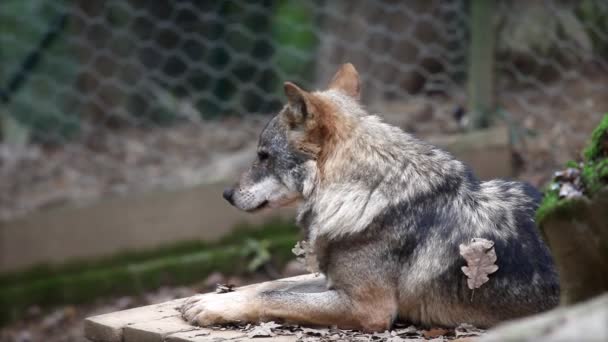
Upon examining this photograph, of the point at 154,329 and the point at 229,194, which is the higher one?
the point at 229,194

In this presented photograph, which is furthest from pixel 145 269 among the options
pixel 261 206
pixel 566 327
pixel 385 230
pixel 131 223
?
pixel 566 327

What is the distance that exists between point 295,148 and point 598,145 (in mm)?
1094

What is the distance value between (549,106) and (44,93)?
332 centimetres

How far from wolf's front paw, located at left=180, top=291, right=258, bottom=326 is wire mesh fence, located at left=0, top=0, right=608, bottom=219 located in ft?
8.23

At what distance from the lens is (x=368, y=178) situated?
289cm

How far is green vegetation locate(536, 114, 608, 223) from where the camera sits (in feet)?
6.63

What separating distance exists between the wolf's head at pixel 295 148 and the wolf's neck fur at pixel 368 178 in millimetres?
41

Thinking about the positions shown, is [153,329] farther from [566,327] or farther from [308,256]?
[566,327]

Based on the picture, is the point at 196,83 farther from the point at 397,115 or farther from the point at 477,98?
the point at 477,98

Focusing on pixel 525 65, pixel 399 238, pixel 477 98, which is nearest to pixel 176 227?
pixel 477 98

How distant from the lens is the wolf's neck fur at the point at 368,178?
2848 mm

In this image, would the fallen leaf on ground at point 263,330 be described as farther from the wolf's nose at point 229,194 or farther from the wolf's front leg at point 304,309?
the wolf's nose at point 229,194

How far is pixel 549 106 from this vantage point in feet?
17.8

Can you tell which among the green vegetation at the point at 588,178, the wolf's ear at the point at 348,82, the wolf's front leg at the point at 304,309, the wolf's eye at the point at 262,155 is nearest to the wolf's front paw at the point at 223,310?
the wolf's front leg at the point at 304,309
